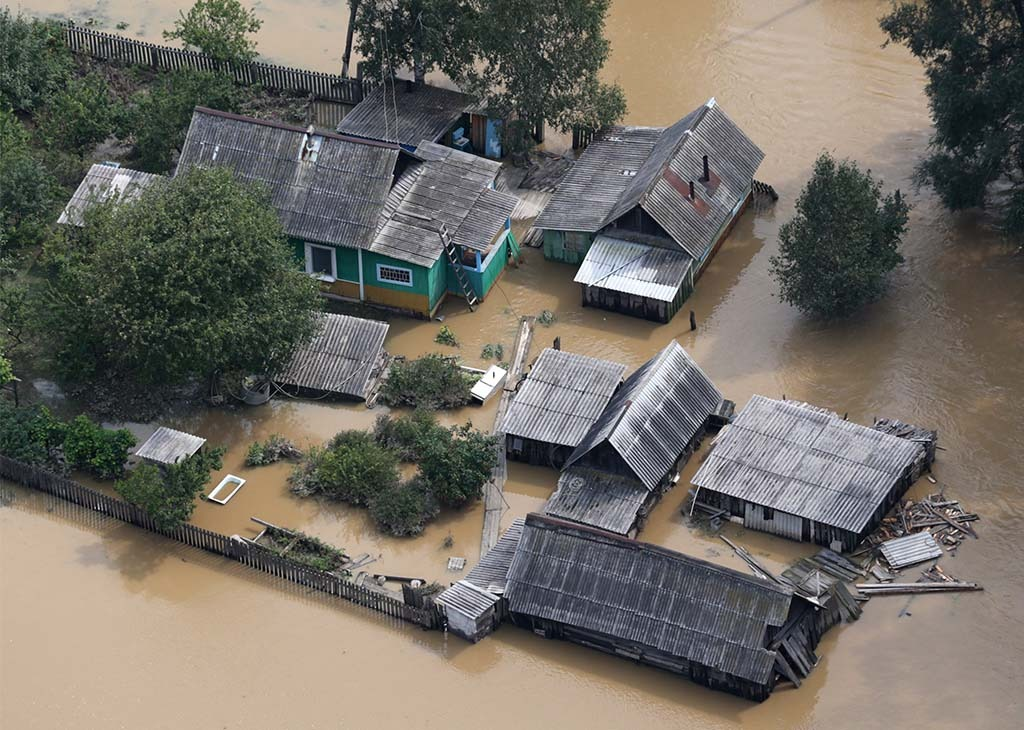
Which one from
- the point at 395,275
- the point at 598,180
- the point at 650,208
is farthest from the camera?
the point at 598,180

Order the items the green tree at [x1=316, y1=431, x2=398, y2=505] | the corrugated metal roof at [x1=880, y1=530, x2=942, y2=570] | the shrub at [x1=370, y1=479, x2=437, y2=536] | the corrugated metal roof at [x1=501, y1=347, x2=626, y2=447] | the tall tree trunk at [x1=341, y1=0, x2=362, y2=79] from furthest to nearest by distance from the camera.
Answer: the tall tree trunk at [x1=341, y1=0, x2=362, y2=79] < the corrugated metal roof at [x1=501, y1=347, x2=626, y2=447] < the green tree at [x1=316, y1=431, x2=398, y2=505] < the shrub at [x1=370, y1=479, x2=437, y2=536] < the corrugated metal roof at [x1=880, y1=530, x2=942, y2=570]

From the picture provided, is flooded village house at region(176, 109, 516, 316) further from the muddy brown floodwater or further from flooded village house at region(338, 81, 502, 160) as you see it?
flooded village house at region(338, 81, 502, 160)

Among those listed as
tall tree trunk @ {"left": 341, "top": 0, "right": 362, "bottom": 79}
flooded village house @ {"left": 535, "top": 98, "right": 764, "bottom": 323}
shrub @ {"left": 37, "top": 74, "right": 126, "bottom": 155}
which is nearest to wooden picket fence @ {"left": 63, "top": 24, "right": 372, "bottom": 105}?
tall tree trunk @ {"left": 341, "top": 0, "right": 362, "bottom": 79}

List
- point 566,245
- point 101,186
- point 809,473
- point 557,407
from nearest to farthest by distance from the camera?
point 809,473 < point 557,407 < point 101,186 < point 566,245

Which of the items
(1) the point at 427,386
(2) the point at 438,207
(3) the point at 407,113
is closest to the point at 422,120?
(3) the point at 407,113

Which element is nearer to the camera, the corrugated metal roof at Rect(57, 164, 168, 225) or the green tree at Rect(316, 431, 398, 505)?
the green tree at Rect(316, 431, 398, 505)

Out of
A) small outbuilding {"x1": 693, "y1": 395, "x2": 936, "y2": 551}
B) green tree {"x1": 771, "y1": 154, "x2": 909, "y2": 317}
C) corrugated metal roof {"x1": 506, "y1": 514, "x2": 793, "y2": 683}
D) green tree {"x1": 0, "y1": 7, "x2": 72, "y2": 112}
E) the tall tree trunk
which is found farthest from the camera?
green tree {"x1": 0, "y1": 7, "x2": 72, "y2": 112}

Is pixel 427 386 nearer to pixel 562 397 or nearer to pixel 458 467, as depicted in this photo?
pixel 562 397
